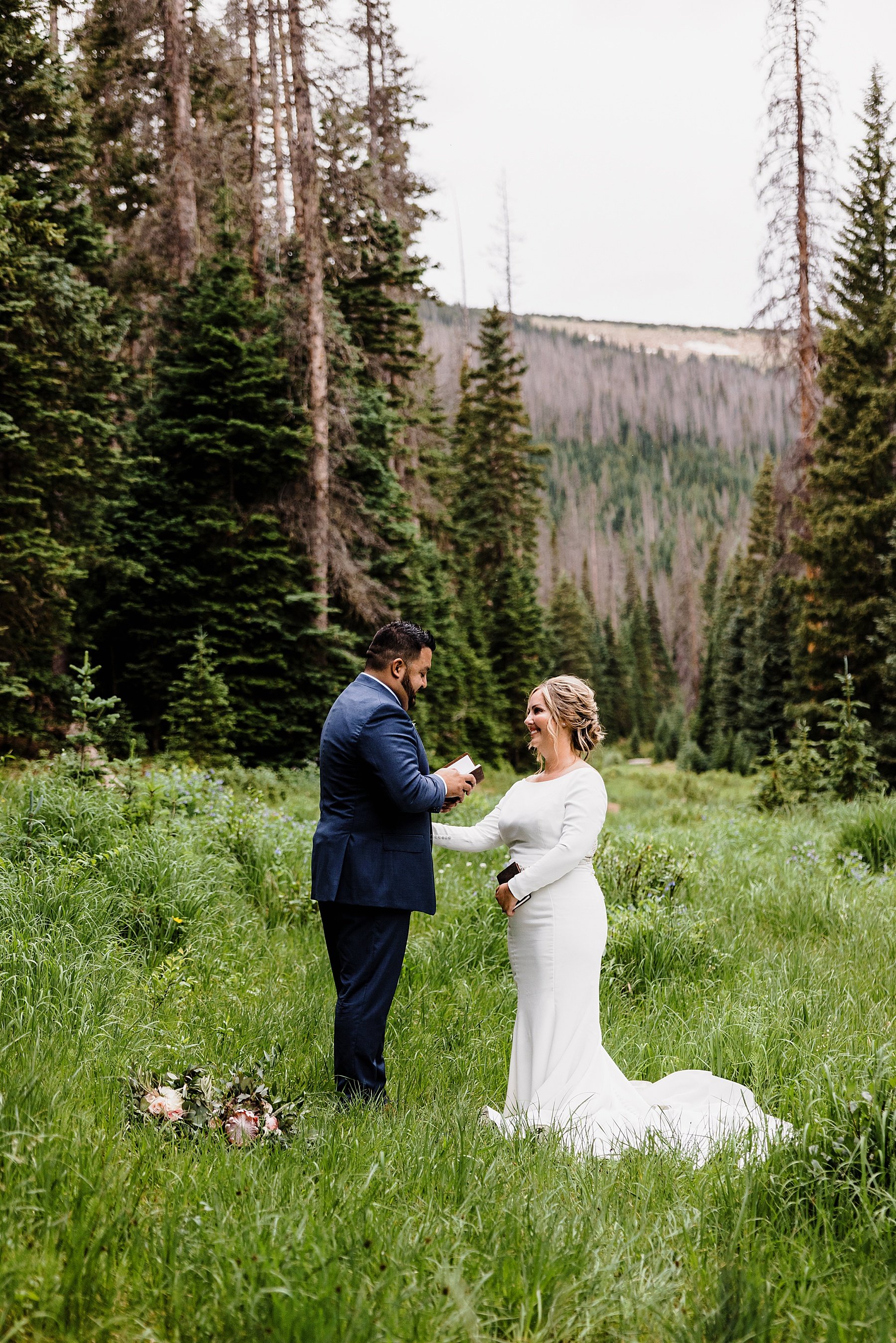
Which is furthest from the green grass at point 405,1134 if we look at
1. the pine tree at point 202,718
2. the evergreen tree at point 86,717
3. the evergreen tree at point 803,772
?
the evergreen tree at point 803,772

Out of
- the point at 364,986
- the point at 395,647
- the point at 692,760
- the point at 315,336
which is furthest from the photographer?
the point at 692,760

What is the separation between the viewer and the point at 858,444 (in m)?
21.2

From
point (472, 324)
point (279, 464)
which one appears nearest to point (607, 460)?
point (472, 324)

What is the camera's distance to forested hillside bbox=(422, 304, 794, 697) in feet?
352

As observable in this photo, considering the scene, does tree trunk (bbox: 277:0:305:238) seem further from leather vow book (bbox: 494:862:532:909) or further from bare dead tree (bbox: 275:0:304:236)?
leather vow book (bbox: 494:862:532:909)

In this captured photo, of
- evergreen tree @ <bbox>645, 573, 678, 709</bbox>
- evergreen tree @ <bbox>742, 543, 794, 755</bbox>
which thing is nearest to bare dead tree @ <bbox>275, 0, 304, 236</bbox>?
evergreen tree @ <bbox>742, 543, 794, 755</bbox>

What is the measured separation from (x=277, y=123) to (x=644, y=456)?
132 metres

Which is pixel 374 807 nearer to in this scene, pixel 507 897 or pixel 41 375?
pixel 507 897

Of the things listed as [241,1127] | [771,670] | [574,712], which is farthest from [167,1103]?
[771,670]

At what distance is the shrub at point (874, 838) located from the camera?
364 inches

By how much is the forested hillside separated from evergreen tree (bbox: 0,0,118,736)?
67901 millimetres

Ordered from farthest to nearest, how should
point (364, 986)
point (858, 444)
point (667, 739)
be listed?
point (667, 739), point (858, 444), point (364, 986)

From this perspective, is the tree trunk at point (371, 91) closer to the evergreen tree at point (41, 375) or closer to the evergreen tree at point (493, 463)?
the evergreen tree at point (493, 463)

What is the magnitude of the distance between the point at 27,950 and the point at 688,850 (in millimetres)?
6358
